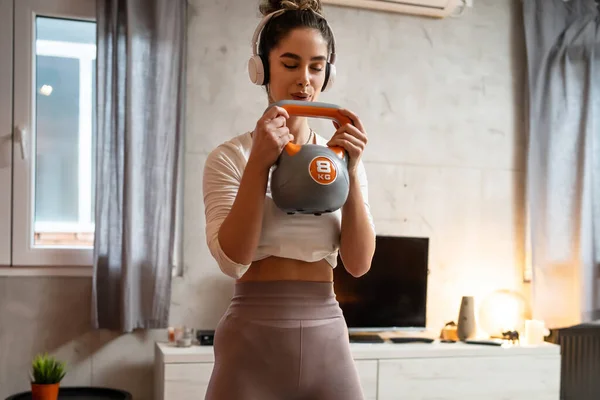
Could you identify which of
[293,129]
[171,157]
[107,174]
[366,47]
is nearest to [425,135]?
[366,47]

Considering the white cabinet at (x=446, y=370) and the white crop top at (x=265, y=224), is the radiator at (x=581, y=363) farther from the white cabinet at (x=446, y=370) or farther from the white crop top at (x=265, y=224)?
the white crop top at (x=265, y=224)

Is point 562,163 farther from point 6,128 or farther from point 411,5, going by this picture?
point 6,128

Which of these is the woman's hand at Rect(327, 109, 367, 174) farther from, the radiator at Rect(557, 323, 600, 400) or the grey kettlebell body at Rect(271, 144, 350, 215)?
the radiator at Rect(557, 323, 600, 400)

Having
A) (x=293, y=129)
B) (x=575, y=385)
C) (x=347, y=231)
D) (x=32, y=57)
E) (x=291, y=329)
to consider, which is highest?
(x=32, y=57)

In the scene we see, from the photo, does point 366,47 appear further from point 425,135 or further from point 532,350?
point 532,350

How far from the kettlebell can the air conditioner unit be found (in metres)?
2.27

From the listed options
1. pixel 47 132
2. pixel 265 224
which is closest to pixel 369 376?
pixel 47 132

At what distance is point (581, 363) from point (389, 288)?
1101mm

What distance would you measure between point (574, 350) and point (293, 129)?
2710 millimetres

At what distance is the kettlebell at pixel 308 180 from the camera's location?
912 millimetres

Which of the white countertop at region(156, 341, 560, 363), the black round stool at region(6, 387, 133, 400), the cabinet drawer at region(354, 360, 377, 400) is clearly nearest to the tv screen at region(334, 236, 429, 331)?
the white countertop at region(156, 341, 560, 363)

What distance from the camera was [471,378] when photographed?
2.82 meters

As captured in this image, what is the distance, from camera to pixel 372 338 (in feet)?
9.61

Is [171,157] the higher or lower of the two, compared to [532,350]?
higher
